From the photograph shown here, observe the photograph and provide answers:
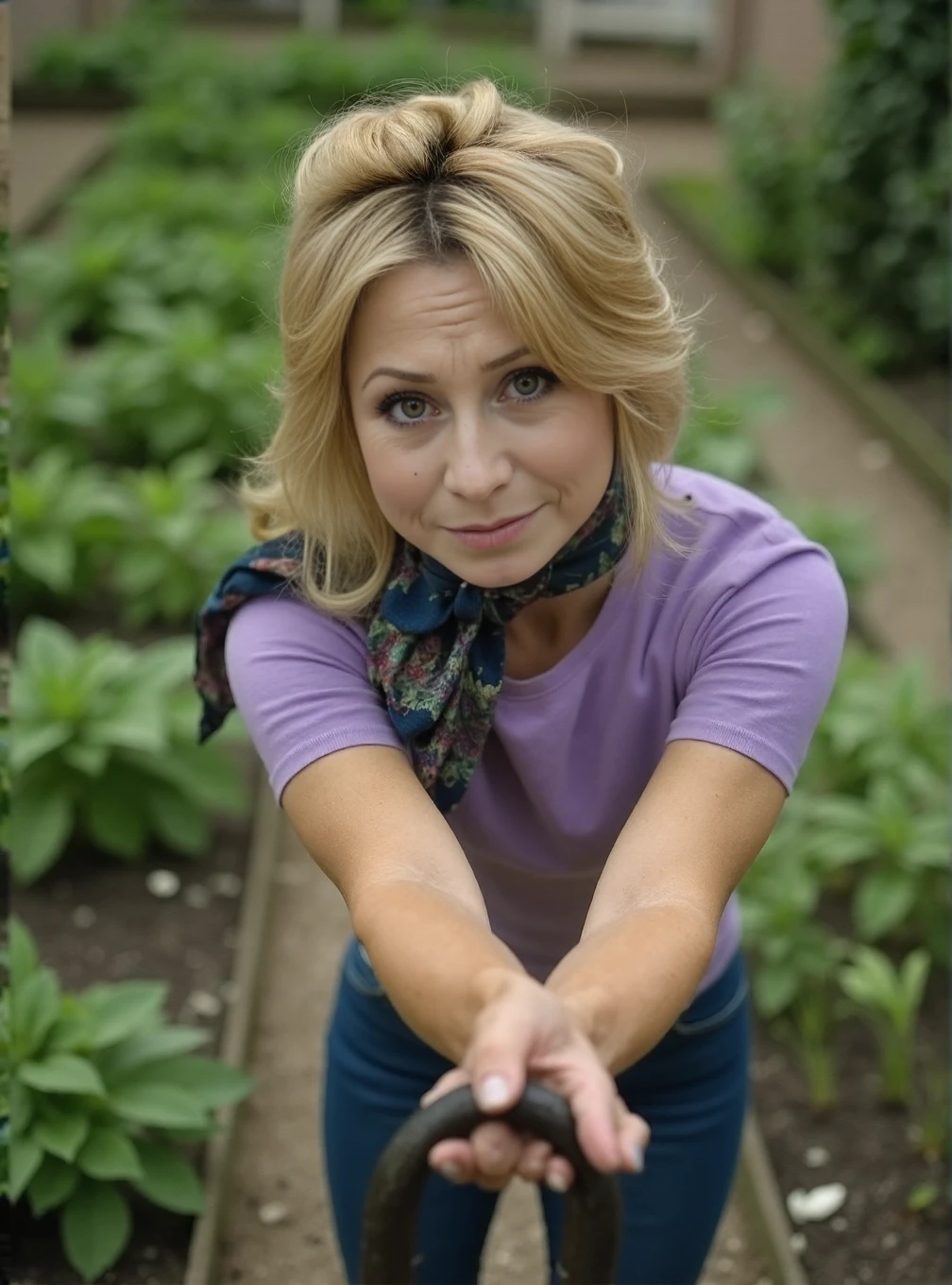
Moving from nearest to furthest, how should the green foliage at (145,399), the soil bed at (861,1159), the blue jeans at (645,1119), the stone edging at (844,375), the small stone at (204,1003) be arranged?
the blue jeans at (645,1119) < the soil bed at (861,1159) < the small stone at (204,1003) < the green foliage at (145,399) < the stone edging at (844,375)

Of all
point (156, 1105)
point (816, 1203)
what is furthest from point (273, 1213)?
point (816, 1203)

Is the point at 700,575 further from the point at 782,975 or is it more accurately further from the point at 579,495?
the point at 782,975

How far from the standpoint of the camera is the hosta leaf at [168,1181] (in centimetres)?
304

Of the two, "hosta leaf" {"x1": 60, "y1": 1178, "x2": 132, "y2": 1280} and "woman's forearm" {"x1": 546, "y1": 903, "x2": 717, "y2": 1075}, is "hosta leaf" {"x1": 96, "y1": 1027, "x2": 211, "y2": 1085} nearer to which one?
"hosta leaf" {"x1": 60, "y1": 1178, "x2": 132, "y2": 1280}

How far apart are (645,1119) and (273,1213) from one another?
1365 mm

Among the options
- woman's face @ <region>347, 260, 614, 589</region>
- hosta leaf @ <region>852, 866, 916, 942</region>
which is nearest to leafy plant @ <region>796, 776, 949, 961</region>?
hosta leaf @ <region>852, 866, 916, 942</region>

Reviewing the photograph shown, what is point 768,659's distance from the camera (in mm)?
1862

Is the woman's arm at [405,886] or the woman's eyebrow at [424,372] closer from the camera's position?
the woman's arm at [405,886]

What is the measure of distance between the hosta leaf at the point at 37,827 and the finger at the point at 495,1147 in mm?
2986

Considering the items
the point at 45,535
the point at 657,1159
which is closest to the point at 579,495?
the point at 657,1159

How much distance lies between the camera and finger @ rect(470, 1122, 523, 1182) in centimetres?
133

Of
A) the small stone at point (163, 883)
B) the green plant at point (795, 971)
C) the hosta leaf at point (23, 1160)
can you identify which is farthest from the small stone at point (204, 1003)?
the green plant at point (795, 971)

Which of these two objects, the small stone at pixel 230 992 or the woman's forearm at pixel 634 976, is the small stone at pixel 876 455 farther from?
the woman's forearm at pixel 634 976

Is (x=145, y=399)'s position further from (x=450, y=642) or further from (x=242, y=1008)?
(x=450, y=642)
